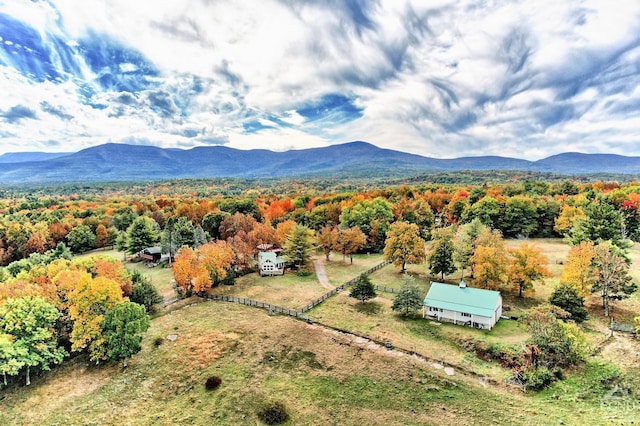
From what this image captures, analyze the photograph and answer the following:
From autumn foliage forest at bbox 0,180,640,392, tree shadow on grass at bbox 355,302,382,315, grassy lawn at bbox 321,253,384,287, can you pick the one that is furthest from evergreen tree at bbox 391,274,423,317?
grassy lawn at bbox 321,253,384,287

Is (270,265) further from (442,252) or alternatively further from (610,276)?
(610,276)

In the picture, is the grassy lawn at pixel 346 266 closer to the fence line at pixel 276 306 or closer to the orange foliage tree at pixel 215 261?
the fence line at pixel 276 306

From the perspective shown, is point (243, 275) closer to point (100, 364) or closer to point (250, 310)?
point (250, 310)

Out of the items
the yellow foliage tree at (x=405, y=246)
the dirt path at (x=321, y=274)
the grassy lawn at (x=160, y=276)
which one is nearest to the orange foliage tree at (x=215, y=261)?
the grassy lawn at (x=160, y=276)

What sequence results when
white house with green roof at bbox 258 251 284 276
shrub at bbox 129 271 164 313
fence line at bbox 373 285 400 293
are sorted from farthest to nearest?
white house with green roof at bbox 258 251 284 276, fence line at bbox 373 285 400 293, shrub at bbox 129 271 164 313

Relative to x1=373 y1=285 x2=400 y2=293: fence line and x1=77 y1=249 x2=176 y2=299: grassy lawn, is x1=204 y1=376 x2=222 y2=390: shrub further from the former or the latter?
x1=373 y1=285 x2=400 y2=293: fence line

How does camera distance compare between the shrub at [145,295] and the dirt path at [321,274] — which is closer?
the shrub at [145,295]
